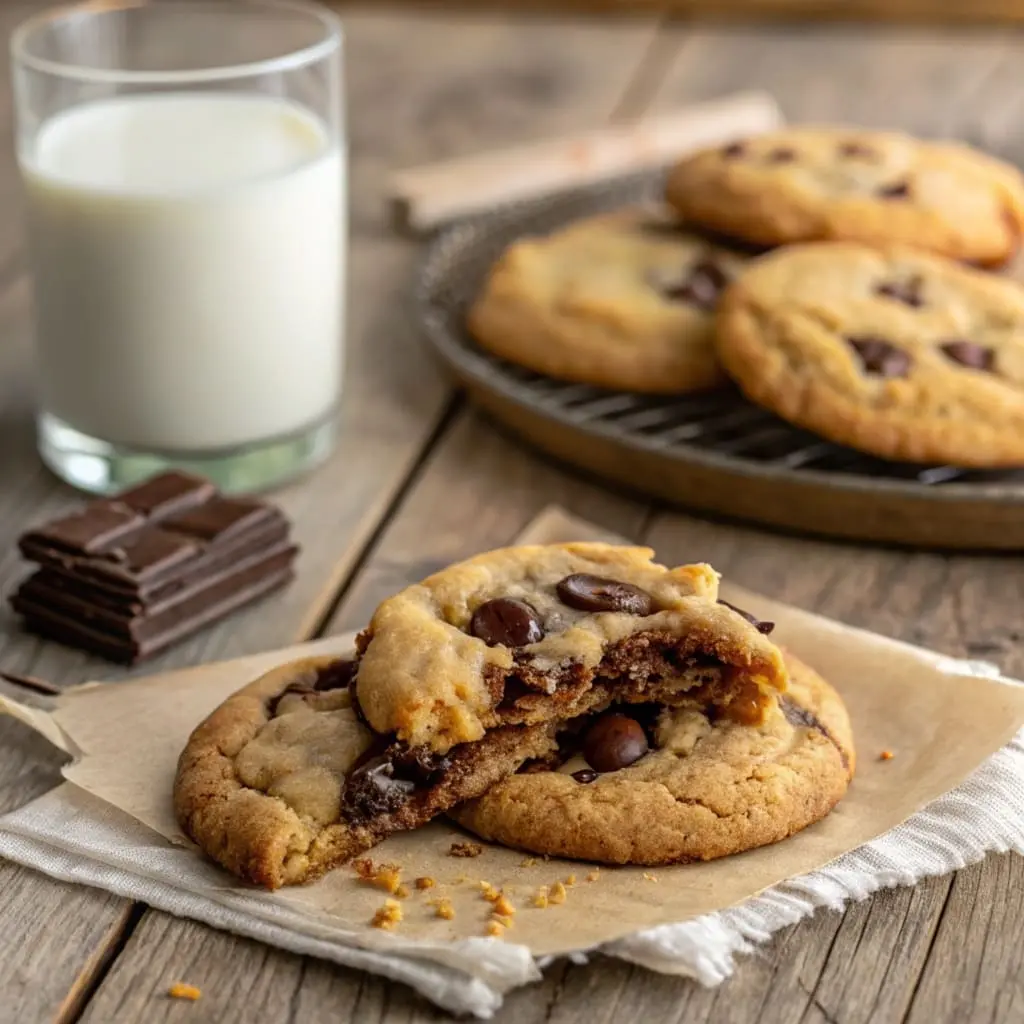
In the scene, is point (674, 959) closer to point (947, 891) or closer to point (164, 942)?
point (947, 891)

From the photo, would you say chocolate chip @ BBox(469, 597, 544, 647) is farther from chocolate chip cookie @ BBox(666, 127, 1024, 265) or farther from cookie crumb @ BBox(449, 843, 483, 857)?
chocolate chip cookie @ BBox(666, 127, 1024, 265)

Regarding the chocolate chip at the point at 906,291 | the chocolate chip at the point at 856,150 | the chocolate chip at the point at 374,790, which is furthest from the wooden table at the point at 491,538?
the chocolate chip at the point at 856,150

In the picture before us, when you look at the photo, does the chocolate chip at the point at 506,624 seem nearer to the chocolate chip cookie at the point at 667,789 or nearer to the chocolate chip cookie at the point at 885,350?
the chocolate chip cookie at the point at 667,789

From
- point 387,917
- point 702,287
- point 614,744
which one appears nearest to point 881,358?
point 702,287

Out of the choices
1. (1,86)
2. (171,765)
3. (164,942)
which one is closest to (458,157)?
(1,86)

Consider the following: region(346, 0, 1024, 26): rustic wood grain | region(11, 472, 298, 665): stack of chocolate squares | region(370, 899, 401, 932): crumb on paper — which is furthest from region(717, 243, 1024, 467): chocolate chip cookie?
region(346, 0, 1024, 26): rustic wood grain

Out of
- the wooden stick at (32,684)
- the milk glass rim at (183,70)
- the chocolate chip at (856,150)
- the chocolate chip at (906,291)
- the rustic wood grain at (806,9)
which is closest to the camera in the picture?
the wooden stick at (32,684)
